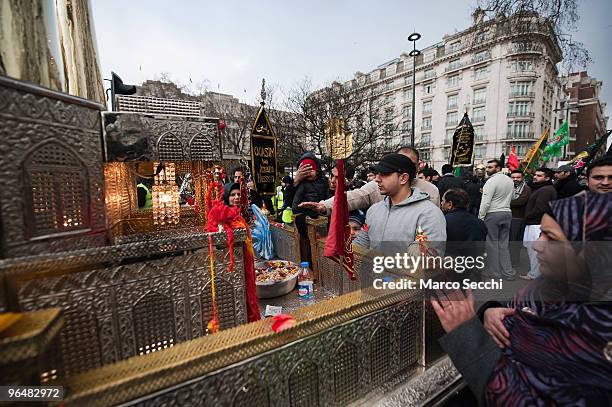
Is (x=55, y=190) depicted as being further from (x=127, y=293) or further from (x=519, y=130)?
(x=519, y=130)

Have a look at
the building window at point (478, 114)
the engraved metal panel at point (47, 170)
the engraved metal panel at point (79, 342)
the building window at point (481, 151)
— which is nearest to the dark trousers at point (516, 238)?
the engraved metal panel at point (79, 342)

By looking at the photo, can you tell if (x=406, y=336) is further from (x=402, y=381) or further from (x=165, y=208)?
(x=165, y=208)

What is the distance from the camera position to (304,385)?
50.6 inches

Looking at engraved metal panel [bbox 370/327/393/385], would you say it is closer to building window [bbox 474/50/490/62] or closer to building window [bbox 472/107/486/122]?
building window [bbox 474/50/490/62]

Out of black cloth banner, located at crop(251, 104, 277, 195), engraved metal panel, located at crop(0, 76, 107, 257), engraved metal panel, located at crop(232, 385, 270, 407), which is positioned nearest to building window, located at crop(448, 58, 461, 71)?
black cloth banner, located at crop(251, 104, 277, 195)

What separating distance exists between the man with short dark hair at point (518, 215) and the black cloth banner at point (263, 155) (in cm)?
581

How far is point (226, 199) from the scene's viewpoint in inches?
207

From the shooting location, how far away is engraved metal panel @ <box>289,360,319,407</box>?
125cm

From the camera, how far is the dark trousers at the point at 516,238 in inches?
236

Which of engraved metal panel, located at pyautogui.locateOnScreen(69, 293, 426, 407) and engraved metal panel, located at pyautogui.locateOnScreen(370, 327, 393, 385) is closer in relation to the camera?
engraved metal panel, located at pyautogui.locateOnScreen(69, 293, 426, 407)

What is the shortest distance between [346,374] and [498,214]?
5.48m

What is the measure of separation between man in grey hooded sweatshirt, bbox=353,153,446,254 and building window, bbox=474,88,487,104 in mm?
49029

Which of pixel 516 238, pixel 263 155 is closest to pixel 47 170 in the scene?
pixel 263 155

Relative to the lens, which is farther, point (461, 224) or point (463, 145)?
point (463, 145)
